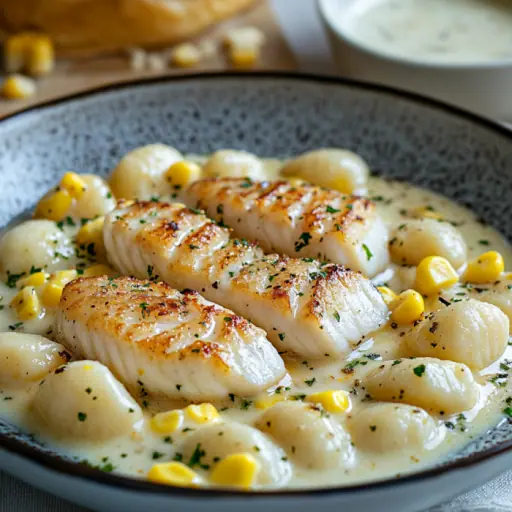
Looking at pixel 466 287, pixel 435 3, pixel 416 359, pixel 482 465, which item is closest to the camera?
pixel 482 465

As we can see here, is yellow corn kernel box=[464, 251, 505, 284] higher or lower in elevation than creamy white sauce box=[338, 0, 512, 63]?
lower

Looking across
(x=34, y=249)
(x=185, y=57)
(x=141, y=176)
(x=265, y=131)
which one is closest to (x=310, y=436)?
(x=34, y=249)

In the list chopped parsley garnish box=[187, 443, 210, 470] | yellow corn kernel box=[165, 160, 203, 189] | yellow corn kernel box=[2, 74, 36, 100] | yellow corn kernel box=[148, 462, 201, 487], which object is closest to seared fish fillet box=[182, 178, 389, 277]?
yellow corn kernel box=[165, 160, 203, 189]

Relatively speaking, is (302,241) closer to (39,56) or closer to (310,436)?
(310,436)

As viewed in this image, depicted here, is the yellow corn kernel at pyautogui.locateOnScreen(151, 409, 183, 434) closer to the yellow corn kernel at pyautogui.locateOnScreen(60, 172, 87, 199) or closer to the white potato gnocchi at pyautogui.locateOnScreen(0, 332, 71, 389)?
the white potato gnocchi at pyautogui.locateOnScreen(0, 332, 71, 389)

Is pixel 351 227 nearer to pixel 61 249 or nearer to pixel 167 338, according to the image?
pixel 167 338

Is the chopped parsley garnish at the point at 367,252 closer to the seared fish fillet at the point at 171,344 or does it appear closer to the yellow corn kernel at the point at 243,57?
the seared fish fillet at the point at 171,344

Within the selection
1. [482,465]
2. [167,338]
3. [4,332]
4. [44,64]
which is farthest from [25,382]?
[44,64]
